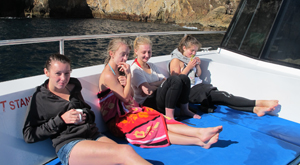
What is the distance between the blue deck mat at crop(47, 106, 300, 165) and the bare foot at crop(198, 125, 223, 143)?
170 millimetres

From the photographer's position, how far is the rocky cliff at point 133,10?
1671 inches

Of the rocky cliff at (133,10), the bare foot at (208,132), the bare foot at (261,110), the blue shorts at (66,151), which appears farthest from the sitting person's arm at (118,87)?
the rocky cliff at (133,10)

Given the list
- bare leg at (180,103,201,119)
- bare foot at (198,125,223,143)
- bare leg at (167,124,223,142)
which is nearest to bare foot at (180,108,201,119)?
bare leg at (180,103,201,119)

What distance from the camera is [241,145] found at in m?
2.46

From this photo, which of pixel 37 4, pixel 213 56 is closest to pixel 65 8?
pixel 37 4

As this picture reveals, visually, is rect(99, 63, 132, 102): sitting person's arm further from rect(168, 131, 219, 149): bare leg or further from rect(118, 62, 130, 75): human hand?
rect(168, 131, 219, 149): bare leg

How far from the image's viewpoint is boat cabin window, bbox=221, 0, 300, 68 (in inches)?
140

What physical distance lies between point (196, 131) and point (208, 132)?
0.11m

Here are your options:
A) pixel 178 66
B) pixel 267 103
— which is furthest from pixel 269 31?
pixel 178 66

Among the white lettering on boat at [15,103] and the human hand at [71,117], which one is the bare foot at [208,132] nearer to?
the human hand at [71,117]

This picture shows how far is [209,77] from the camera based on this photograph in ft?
12.7

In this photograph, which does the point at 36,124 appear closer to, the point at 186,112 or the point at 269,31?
the point at 186,112

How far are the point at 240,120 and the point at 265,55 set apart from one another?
140cm

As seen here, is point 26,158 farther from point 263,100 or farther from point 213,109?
point 263,100
